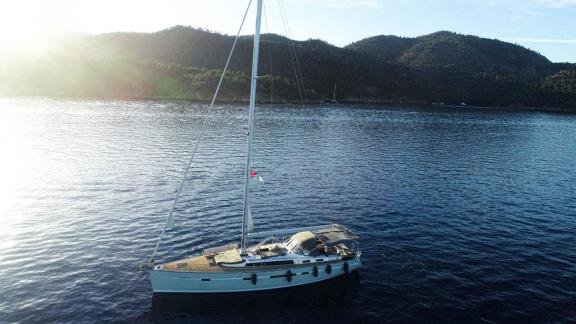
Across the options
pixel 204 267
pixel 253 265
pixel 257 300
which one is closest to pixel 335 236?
pixel 253 265

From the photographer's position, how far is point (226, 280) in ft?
101

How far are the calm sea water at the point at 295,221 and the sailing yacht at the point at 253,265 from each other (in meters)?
1.22

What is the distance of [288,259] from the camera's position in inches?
1278

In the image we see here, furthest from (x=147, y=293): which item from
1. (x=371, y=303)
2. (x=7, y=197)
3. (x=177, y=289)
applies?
(x=7, y=197)

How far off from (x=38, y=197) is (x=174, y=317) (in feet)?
114

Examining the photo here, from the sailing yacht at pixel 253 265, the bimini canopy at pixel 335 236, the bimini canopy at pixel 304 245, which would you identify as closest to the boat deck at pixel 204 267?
the sailing yacht at pixel 253 265

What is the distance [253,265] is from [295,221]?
55.3 ft

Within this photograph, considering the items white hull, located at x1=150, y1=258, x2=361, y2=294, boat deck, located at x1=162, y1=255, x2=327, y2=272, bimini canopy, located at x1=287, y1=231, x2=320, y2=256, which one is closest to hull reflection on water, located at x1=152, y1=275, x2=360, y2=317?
white hull, located at x1=150, y1=258, x2=361, y2=294

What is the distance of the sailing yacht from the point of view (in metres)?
30.1

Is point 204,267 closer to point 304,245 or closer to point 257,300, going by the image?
point 257,300

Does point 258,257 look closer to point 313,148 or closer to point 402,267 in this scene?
point 402,267

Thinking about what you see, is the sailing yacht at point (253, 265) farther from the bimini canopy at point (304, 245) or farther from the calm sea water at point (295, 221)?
the calm sea water at point (295, 221)

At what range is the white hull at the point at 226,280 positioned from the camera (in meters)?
30.0

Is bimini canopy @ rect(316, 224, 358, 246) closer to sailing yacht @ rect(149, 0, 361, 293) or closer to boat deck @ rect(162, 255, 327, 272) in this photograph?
sailing yacht @ rect(149, 0, 361, 293)
